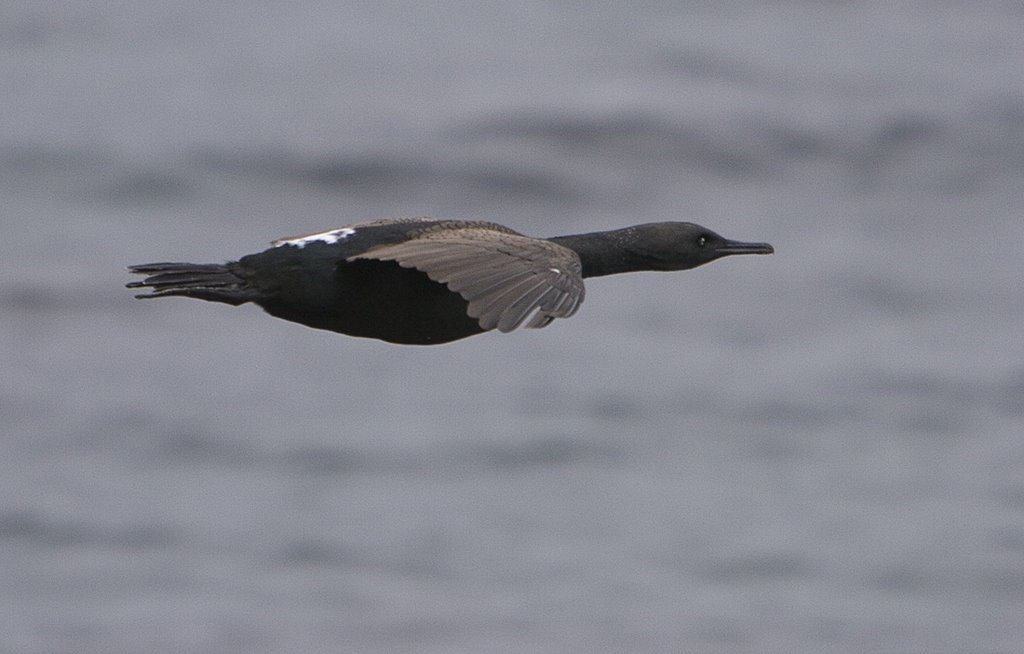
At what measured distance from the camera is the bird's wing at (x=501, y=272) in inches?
328

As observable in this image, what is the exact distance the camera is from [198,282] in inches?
373

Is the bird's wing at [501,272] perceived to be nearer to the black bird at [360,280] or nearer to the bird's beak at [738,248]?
the black bird at [360,280]

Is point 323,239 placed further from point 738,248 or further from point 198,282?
point 738,248

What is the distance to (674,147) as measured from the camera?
97.0 feet

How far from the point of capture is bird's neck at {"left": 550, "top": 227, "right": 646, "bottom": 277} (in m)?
10.3

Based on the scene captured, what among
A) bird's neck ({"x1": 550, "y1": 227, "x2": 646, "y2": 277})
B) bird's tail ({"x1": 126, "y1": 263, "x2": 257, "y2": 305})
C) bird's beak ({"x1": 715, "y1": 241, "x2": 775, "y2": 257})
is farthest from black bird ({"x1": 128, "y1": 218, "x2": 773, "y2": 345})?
bird's beak ({"x1": 715, "y1": 241, "x2": 775, "y2": 257})

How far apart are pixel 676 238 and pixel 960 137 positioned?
2226 centimetres

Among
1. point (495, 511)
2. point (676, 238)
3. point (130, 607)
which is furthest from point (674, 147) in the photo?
point (676, 238)

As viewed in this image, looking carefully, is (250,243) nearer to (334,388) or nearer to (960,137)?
(334,388)

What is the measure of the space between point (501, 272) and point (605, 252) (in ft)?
5.92

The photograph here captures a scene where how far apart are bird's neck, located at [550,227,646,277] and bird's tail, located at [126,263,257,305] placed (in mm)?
1580

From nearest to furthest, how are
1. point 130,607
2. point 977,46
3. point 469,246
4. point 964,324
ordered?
1. point 469,246
2. point 130,607
3. point 964,324
4. point 977,46

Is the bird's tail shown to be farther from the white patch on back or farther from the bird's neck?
the bird's neck

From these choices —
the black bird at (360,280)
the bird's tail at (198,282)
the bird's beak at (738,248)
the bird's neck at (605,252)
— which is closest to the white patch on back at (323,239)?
the black bird at (360,280)
